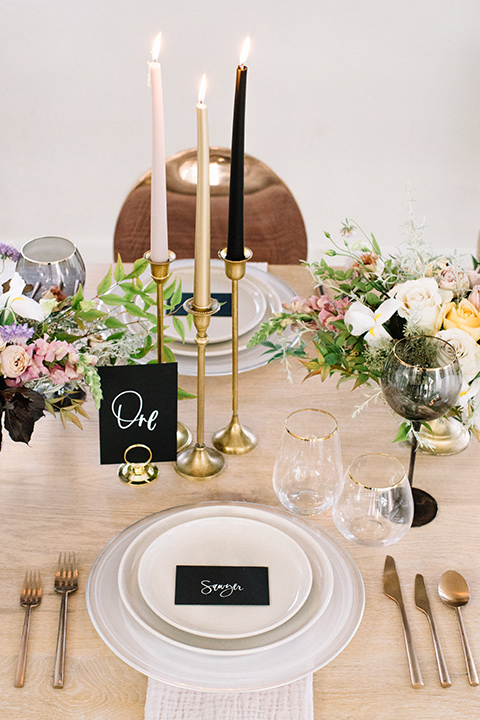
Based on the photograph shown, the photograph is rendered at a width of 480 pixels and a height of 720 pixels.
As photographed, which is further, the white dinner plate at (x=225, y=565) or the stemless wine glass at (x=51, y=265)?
the stemless wine glass at (x=51, y=265)

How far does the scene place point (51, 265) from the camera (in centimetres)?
121

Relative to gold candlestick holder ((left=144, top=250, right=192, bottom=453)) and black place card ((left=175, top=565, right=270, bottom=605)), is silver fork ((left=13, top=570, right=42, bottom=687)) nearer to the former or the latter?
black place card ((left=175, top=565, right=270, bottom=605))

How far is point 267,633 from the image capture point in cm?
81

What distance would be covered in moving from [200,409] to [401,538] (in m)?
0.33

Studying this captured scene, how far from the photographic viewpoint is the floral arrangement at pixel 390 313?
0.95 meters

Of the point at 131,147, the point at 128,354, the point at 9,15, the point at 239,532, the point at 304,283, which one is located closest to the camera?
the point at 239,532

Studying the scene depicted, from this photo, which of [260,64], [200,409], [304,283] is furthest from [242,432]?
[260,64]

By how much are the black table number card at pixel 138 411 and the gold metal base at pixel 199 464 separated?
4 centimetres

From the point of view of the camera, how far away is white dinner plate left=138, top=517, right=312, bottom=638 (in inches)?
32.3

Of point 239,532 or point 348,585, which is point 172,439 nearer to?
point 239,532

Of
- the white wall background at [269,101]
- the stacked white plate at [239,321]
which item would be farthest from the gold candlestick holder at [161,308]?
the white wall background at [269,101]

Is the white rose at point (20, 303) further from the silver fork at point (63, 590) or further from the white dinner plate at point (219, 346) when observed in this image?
the white dinner plate at point (219, 346)

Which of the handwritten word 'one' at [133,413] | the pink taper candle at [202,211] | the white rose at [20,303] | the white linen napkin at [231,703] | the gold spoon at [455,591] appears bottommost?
the white linen napkin at [231,703]

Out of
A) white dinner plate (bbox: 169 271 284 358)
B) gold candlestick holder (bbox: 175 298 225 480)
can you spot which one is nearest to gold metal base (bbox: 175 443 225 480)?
gold candlestick holder (bbox: 175 298 225 480)
